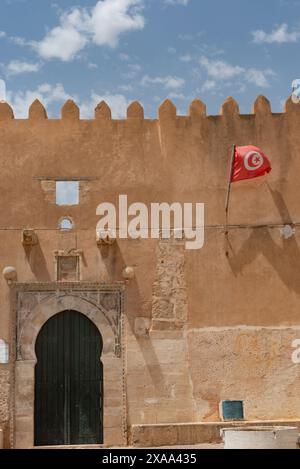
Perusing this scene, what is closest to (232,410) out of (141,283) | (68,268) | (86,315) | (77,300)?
(141,283)

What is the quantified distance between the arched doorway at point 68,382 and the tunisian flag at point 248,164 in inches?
135

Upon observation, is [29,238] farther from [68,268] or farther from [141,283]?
[141,283]

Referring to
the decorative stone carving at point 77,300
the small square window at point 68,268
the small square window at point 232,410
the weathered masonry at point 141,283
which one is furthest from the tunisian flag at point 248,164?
the small square window at point 232,410

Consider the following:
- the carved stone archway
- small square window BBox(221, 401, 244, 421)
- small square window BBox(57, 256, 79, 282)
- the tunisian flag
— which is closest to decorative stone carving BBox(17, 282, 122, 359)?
the carved stone archway

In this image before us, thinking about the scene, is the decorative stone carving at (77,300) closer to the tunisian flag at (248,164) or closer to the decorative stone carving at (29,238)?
the decorative stone carving at (29,238)

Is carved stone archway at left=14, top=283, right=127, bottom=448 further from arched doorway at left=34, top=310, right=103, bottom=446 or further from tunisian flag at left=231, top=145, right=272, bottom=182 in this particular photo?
tunisian flag at left=231, top=145, right=272, bottom=182

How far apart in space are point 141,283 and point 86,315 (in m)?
1.03

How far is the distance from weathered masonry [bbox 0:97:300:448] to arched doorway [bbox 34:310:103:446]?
0.06ft

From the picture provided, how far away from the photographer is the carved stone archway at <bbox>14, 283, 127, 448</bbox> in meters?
14.2

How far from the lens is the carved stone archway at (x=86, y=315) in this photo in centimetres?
1416

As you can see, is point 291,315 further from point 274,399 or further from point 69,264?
point 69,264

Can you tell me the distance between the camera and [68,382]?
14.4 metres

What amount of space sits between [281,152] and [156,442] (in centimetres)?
529
